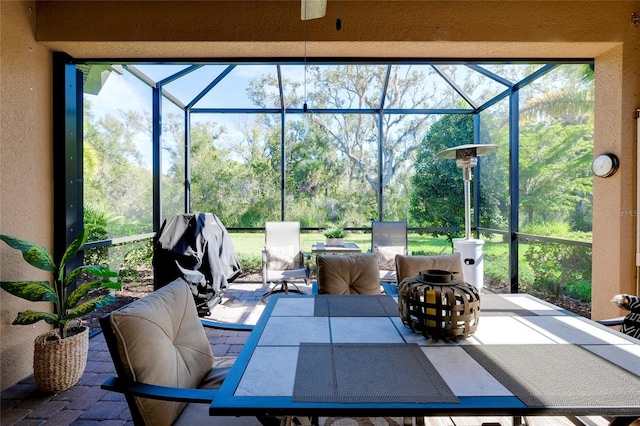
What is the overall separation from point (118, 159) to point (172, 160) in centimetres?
133

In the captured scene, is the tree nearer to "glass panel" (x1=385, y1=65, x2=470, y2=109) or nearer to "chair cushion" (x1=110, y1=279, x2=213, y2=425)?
"chair cushion" (x1=110, y1=279, x2=213, y2=425)

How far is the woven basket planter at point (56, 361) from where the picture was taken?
2316 mm

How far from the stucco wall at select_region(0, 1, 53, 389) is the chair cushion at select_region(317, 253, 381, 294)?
2348 mm

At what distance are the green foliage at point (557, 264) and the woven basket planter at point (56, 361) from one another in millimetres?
4820

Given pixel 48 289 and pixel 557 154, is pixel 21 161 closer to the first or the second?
pixel 48 289

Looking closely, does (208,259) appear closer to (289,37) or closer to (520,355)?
(289,37)

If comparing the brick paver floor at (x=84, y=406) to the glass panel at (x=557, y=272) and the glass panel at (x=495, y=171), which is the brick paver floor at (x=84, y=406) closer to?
the glass panel at (x=557, y=272)

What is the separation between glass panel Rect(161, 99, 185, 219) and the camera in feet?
16.1

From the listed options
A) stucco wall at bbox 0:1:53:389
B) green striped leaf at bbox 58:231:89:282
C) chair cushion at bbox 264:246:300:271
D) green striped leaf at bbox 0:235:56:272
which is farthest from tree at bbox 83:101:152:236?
chair cushion at bbox 264:246:300:271

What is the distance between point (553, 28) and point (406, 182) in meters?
3.09

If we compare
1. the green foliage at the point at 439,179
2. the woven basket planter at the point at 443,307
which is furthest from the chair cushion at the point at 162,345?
the green foliage at the point at 439,179

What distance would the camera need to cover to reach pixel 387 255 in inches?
191

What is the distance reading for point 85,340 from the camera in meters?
2.51

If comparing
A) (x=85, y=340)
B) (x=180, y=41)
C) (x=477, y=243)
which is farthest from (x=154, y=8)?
(x=477, y=243)
